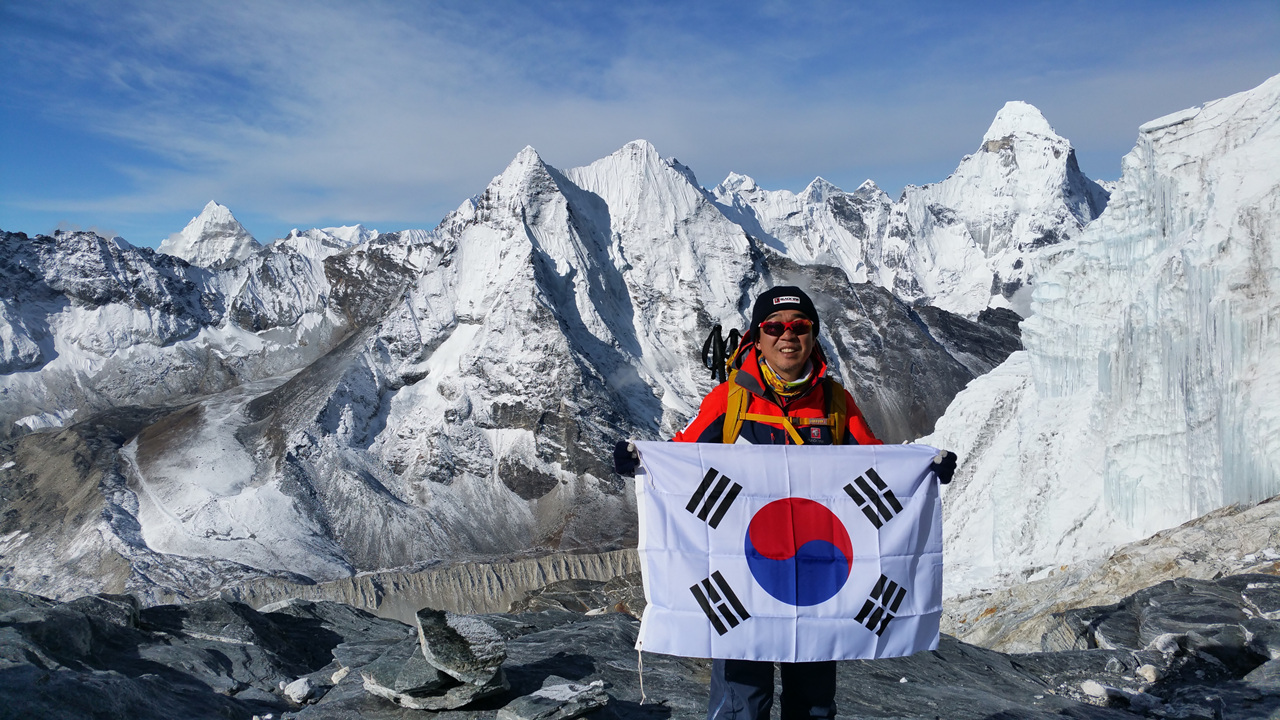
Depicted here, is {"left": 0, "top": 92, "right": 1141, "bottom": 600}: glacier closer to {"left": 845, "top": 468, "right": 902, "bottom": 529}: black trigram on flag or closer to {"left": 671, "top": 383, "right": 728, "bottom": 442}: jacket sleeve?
{"left": 845, "top": 468, "right": 902, "bottom": 529}: black trigram on flag

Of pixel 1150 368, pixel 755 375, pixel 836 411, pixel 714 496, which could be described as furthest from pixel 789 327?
pixel 1150 368

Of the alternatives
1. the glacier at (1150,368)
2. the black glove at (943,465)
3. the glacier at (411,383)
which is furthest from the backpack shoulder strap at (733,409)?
the glacier at (411,383)

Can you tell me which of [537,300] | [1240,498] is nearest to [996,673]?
[1240,498]

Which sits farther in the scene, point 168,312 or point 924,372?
point 168,312

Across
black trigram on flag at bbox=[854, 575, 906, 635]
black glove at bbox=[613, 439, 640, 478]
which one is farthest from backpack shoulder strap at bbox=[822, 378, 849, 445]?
black glove at bbox=[613, 439, 640, 478]

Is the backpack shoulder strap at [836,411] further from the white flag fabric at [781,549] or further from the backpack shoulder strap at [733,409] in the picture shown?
the backpack shoulder strap at [733,409]

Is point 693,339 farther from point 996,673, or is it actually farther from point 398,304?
point 996,673

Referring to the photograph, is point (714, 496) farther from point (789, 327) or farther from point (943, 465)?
point (943, 465)
